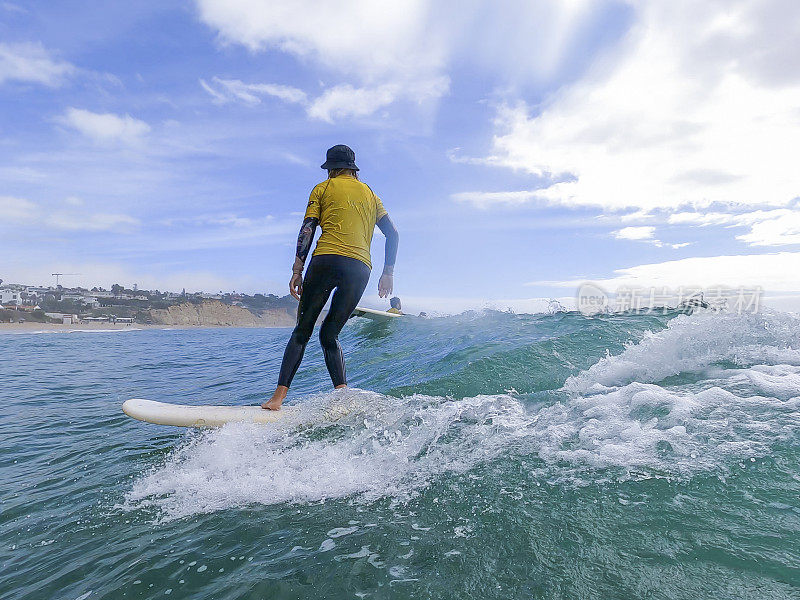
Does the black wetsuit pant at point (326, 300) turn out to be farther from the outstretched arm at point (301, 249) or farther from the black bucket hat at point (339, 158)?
the black bucket hat at point (339, 158)

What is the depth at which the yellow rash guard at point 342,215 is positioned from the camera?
4.29 meters

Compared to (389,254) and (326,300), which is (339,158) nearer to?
(389,254)

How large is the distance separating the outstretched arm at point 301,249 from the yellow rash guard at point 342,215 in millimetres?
72

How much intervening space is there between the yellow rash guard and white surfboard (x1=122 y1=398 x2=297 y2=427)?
1.52 metres

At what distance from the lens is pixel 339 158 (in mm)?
4469

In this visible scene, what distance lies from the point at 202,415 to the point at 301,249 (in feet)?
5.75

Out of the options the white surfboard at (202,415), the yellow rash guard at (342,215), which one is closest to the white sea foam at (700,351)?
the yellow rash guard at (342,215)

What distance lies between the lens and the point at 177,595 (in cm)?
184

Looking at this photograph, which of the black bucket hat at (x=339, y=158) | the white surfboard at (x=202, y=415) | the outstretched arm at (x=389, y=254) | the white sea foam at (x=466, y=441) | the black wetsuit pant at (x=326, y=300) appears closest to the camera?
the white sea foam at (x=466, y=441)

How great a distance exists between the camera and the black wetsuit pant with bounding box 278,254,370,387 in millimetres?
4270

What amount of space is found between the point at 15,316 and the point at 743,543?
94.1 m

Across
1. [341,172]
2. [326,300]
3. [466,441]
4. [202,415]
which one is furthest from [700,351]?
[202,415]

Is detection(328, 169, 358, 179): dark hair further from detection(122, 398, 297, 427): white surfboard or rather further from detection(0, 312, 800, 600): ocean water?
detection(122, 398, 297, 427): white surfboard

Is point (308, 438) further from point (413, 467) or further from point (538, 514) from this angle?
point (538, 514)
